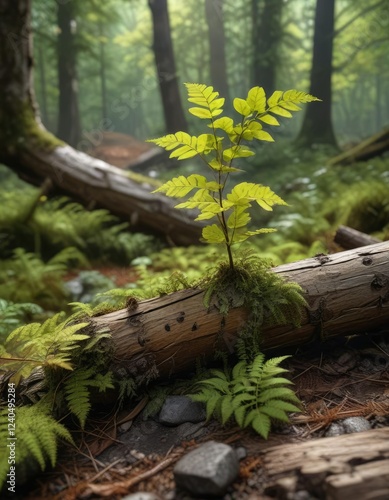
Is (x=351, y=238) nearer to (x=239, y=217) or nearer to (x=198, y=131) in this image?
(x=239, y=217)

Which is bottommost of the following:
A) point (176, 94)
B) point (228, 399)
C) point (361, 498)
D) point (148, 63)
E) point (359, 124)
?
point (361, 498)

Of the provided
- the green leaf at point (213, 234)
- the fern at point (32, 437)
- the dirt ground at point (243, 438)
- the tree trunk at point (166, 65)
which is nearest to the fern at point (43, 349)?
the fern at point (32, 437)

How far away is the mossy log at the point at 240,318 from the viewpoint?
2.43 metres

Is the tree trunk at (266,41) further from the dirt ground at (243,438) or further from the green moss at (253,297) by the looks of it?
the dirt ground at (243,438)

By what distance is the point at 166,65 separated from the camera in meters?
12.5

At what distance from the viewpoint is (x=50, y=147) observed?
6.84m

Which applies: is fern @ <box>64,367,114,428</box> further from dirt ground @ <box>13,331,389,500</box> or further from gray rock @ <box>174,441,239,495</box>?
gray rock @ <box>174,441,239,495</box>

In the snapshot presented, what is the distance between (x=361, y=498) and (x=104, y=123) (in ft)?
98.4

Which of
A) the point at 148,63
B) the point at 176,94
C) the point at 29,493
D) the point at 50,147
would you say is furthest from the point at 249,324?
the point at 148,63

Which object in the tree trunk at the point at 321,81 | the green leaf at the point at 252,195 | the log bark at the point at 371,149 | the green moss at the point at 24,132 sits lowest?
the green leaf at the point at 252,195

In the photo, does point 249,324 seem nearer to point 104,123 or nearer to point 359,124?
point 104,123

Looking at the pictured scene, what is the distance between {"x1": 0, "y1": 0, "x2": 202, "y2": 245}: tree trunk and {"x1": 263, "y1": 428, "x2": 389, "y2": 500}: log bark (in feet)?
16.1

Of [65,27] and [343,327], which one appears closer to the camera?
[343,327]

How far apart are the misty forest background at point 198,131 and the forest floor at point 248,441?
1.07 metres
